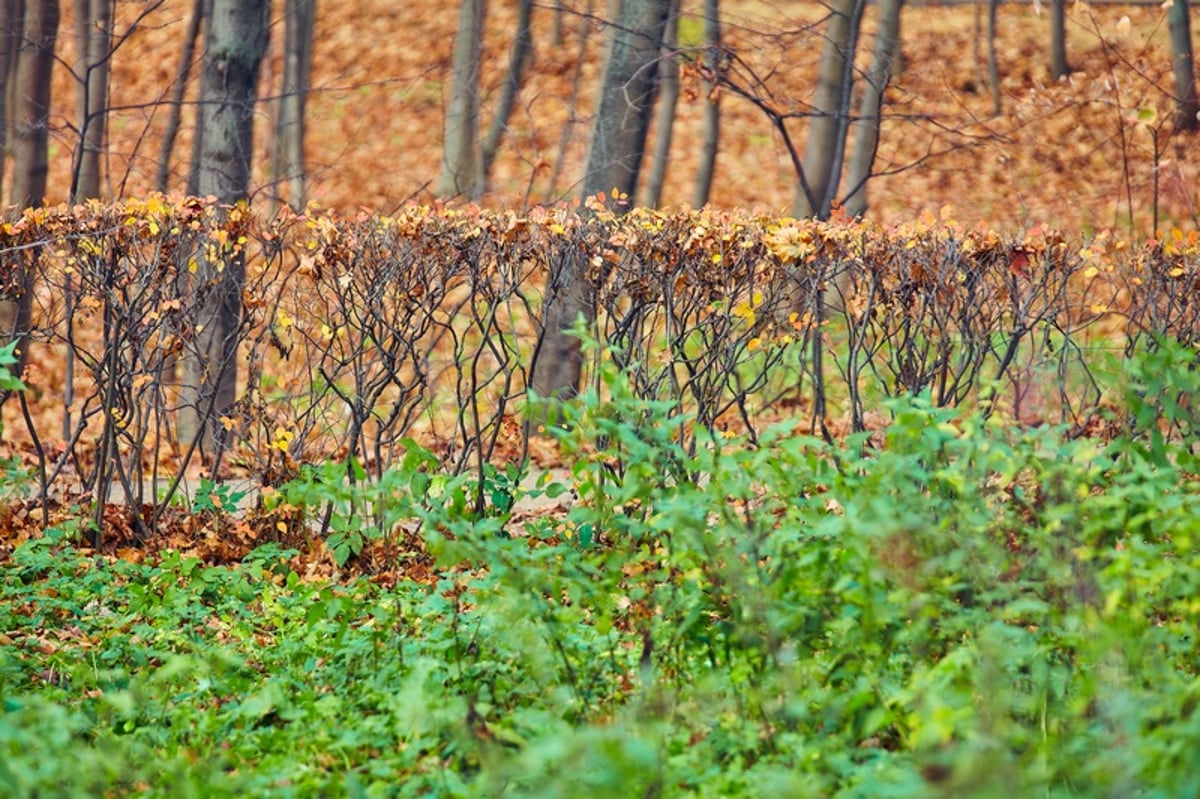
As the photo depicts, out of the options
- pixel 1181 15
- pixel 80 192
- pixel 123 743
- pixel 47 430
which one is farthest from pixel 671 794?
pixel 1181 15

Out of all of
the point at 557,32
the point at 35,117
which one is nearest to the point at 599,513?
the point at 35,117

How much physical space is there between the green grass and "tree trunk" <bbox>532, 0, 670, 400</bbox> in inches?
161

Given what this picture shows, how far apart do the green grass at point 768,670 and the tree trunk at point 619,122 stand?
4091mm

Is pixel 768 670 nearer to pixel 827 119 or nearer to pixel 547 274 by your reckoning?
pixel 547 274

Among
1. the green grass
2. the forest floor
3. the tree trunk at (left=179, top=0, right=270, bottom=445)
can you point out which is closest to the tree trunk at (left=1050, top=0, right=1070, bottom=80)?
the forest floor

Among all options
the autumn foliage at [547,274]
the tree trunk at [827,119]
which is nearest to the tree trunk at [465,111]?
the tree trunk at [827,119]

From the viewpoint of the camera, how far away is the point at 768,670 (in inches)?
144

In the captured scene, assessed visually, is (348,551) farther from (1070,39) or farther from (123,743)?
(1070,39)

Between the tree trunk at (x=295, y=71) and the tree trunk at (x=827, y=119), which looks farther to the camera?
the tree trunk at (x=295, y=71)

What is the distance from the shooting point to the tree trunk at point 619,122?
855cm

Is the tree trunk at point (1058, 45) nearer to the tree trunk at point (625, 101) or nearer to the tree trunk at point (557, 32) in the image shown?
the tree trunk at point (557, 32)

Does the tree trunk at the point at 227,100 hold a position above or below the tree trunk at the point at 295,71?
below

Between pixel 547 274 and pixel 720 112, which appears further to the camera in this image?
pixel 720 112

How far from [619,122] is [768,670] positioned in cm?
569
